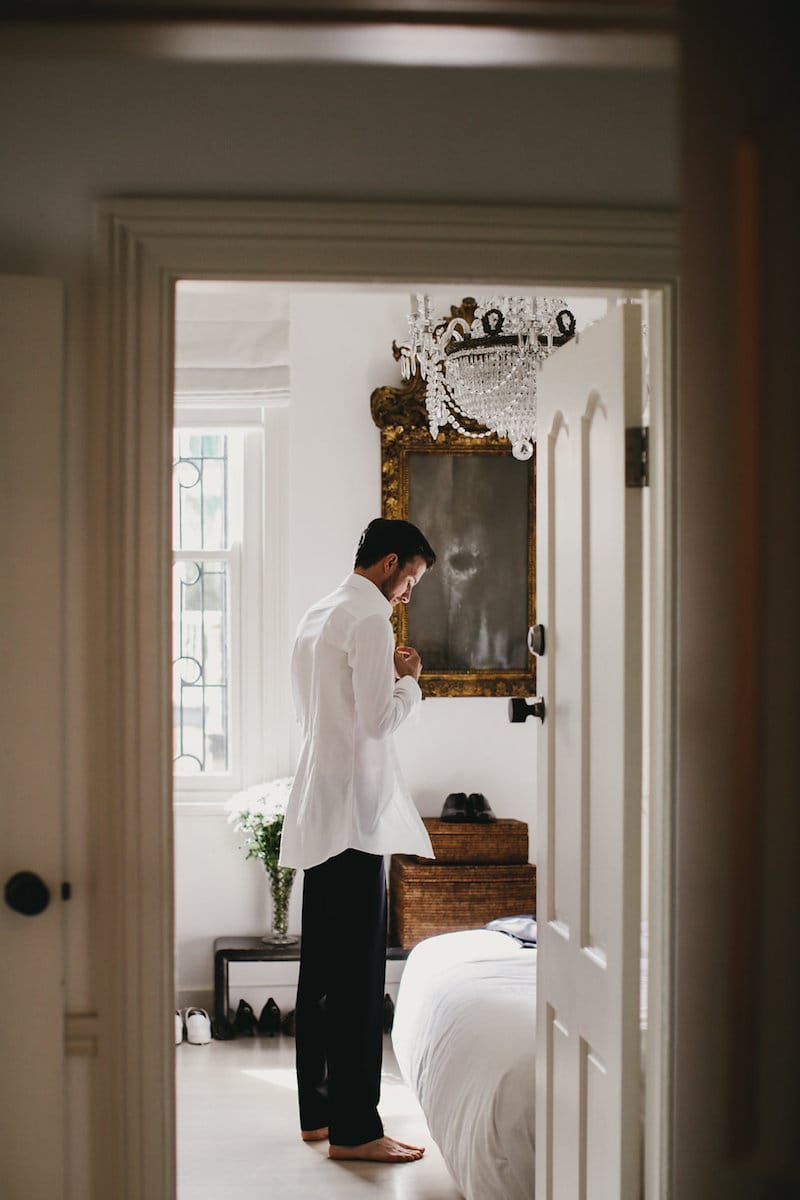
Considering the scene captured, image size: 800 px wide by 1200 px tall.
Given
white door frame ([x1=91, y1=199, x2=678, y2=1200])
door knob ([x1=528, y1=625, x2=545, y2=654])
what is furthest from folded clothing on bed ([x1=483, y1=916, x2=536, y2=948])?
white door frame ([x1=91, y1=199, x2=678, y2=1200])

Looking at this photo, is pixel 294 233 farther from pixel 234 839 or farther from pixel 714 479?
pixel 234 839

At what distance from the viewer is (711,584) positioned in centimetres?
109

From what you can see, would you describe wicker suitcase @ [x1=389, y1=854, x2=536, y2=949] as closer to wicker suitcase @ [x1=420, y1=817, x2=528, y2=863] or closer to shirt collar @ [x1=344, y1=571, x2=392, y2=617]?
wicker suitcase @ [x1=420, y1=817, x2=528, y2=863]

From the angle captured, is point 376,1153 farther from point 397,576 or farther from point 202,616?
point 202,616

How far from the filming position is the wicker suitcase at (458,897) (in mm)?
4578

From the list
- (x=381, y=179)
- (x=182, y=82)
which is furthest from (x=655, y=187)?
(x=182, y=82)

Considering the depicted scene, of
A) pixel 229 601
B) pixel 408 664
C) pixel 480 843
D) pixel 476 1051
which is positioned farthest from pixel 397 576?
Answer: pixel 229 601

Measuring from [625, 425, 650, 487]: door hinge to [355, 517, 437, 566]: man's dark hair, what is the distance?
1.53 m

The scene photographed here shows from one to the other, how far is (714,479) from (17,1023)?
1305 mm

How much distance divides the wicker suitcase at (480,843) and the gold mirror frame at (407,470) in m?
0.65

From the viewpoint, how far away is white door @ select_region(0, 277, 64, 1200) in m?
1.75

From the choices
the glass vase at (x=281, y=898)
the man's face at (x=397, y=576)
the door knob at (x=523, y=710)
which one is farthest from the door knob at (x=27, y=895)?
the glass vase at (x=281, y=898)

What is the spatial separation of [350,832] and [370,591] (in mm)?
692

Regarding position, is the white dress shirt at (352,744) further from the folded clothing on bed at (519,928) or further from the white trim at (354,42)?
the white trim at (354,42)
